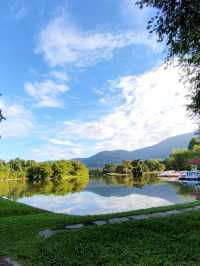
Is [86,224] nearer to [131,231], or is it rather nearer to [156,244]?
[131,231]

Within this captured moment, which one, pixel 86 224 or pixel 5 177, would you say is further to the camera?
pixel 5 177

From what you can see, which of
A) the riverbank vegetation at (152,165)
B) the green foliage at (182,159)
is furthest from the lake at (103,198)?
the riverbank vegetation at (152,165)

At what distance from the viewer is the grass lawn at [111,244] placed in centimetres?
377

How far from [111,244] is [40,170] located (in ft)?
178

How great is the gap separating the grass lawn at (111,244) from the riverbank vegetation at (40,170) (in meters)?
50.5

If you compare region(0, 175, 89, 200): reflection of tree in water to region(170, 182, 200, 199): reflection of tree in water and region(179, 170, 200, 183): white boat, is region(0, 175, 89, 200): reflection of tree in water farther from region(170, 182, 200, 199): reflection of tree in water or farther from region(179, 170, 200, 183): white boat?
region(179, 170, 200, 183): white boat

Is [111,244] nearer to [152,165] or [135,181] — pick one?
[135,181]

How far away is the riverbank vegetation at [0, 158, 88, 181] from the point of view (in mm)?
56750

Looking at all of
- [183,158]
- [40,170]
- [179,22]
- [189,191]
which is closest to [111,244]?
[179,22]

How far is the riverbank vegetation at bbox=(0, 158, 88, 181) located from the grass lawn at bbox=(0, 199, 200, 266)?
166 feet

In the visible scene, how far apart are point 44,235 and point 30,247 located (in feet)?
2.62

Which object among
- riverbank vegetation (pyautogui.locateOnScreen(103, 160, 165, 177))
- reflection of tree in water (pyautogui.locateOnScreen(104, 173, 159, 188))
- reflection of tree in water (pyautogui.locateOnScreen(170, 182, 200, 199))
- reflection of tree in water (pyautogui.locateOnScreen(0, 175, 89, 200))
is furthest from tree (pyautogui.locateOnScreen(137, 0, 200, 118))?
riverbank vegetation (pyautogui.locateOnScreen(103, 160, 165, 177))

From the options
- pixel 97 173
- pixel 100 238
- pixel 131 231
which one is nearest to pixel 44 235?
pixel 100 238

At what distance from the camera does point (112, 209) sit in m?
13.2
